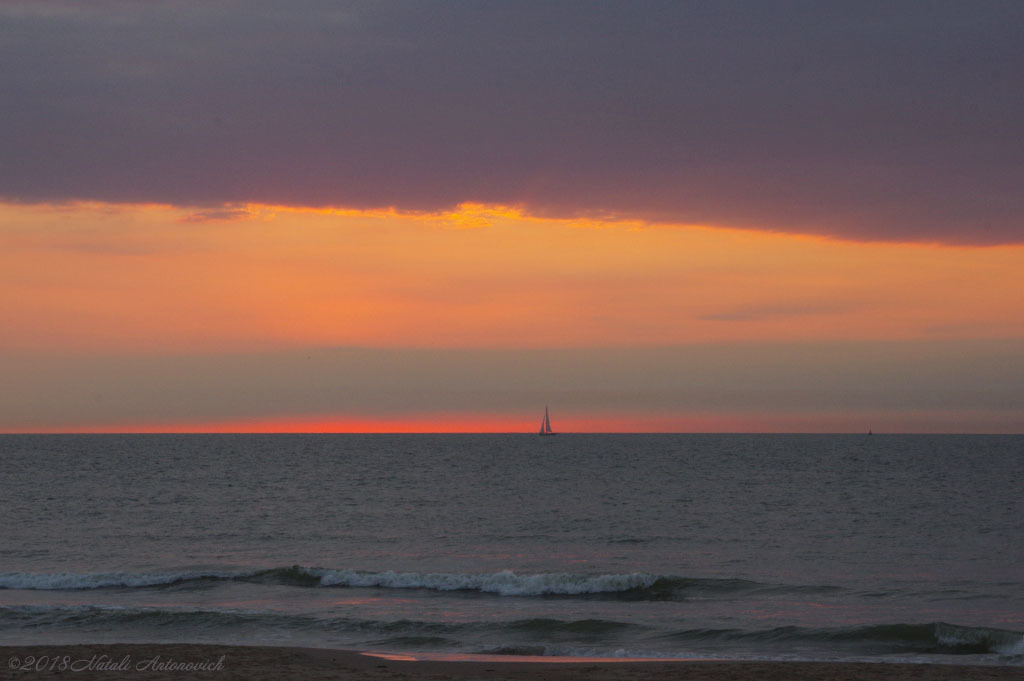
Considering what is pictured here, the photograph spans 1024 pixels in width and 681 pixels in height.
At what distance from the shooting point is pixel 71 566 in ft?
132

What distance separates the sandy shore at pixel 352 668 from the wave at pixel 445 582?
424 inches

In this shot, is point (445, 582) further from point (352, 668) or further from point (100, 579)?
point (352, 668)

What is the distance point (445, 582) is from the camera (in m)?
35.7

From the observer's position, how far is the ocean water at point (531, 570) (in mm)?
27469

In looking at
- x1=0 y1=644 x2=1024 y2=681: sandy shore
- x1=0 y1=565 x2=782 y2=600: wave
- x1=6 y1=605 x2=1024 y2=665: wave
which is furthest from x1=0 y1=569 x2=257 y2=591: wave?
x1=0 y1=644 x2=1024 y2=681: sandy shore

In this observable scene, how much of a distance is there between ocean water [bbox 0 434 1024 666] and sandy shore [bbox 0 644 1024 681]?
2.23m

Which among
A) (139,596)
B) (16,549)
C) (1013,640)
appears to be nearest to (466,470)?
(16,549)

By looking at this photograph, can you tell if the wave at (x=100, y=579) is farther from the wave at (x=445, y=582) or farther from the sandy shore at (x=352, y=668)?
the sandy shore at (x=352, y=668)

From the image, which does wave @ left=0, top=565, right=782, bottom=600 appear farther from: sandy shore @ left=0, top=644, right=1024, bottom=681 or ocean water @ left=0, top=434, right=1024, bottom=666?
sandy shore @ left=0, top=644, right=1024, bottom=681

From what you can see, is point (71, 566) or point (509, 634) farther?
point (71, 566)

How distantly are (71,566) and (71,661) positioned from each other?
19627mm

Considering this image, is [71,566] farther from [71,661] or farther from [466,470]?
[466,470]

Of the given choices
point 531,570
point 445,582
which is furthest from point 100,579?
point 531,570

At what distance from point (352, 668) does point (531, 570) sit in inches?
693
